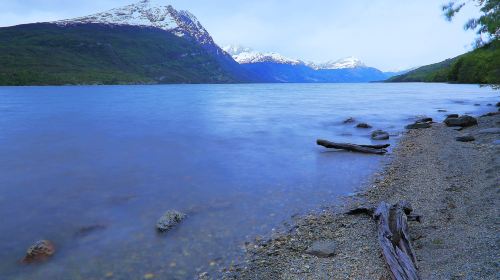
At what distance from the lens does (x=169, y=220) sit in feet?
43.1

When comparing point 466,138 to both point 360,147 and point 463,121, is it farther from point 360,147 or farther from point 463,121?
point 463,121

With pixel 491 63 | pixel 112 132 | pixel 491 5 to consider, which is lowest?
pixel 112 132

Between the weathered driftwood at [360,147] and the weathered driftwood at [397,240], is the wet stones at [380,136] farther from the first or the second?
the weathered driftwood at [397,240]

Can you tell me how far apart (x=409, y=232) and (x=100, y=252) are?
9.95m

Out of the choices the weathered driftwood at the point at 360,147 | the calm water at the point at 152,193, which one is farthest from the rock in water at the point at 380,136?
the weathered driftwood at the point at 360,147

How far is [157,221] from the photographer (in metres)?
13.3

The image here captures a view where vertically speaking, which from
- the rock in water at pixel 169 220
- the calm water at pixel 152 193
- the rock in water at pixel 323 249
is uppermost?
the rock in water at pixel 323 249

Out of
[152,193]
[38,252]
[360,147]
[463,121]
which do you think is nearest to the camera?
[38,252]

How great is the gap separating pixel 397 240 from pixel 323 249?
2.15 m

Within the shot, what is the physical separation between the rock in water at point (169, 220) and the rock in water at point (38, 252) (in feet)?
11.6

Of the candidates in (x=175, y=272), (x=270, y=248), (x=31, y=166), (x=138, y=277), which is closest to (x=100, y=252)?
(x=138, y=277)

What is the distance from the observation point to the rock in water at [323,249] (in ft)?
33.7

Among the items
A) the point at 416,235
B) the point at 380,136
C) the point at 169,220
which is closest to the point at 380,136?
the point at 380,136

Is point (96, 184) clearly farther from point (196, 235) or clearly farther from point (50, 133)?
point (50, 133)
